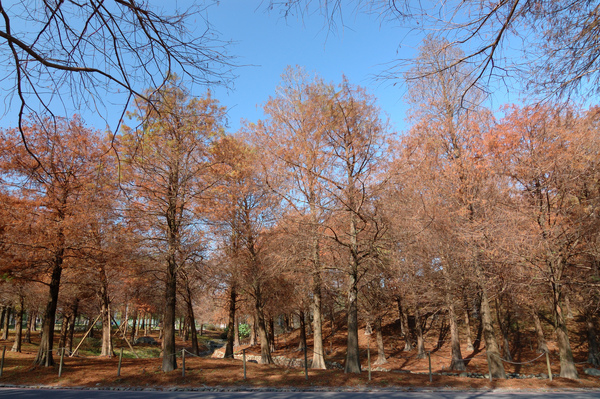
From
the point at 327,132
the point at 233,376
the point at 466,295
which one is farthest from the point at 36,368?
the point at 466,295

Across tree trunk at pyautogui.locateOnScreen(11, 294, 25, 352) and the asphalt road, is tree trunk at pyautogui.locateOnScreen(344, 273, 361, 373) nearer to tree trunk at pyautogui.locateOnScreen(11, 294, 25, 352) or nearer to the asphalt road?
the asphalt road

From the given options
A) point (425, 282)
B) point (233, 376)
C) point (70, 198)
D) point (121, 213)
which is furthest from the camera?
point (425, 282)

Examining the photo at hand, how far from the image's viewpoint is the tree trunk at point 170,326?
12039 millimetres

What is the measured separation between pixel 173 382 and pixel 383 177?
922cm

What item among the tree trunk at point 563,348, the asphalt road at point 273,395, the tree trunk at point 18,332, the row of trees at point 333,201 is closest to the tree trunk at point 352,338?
the row of trees at point 333,201

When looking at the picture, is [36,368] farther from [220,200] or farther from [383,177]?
[383,177]

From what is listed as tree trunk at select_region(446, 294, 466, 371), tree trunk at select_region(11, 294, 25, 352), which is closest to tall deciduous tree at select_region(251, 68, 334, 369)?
tree trunk at select_region(446, 294, 466, 371)

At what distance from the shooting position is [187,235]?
1421 centimetres

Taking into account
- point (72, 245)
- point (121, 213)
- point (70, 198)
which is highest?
point (70, 198)

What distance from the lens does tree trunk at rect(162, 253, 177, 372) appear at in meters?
12.0

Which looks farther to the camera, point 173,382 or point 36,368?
point 36,368

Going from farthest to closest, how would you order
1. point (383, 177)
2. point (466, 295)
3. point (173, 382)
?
point (466, 295)
point (383, 177)
point (173, 382)

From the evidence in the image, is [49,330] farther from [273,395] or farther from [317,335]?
[273,395]

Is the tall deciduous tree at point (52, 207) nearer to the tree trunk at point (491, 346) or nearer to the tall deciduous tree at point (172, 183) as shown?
the tall deciduous tree at point (172, 183)
